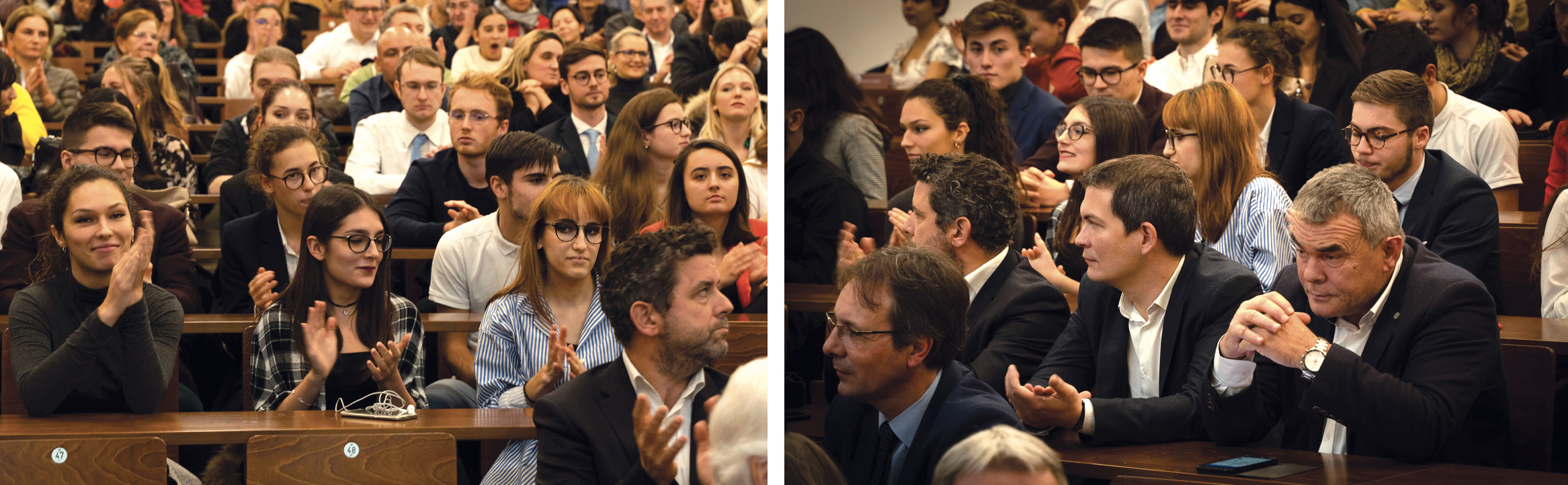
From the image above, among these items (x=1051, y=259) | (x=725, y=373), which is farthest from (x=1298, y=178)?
(x=725, y=373)

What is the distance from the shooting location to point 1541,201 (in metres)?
1.60

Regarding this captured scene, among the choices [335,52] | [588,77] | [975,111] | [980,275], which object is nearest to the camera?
[980,275]

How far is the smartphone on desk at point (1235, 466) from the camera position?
3.21 ft

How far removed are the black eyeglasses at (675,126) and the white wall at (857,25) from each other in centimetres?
34

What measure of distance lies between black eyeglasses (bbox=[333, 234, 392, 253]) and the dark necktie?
833mm

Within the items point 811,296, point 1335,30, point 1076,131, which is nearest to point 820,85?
point 811,296

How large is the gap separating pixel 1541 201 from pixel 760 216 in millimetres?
1130

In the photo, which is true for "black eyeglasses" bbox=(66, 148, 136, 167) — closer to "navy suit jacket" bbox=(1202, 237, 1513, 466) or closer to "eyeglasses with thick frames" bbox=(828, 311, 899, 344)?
"eyeglasses with thick frames" bbox=(828, 311, 899, 344)

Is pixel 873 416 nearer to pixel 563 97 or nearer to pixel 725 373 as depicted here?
pixel 725 373

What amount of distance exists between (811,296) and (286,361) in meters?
0.79

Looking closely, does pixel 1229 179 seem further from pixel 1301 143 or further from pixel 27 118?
pixel 27 118

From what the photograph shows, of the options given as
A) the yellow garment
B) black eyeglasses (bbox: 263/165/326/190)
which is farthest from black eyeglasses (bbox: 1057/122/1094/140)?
the yellow garment

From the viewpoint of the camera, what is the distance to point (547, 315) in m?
1.29

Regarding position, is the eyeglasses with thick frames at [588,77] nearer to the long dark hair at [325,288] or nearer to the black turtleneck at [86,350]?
the long dark hair at [325,288]
